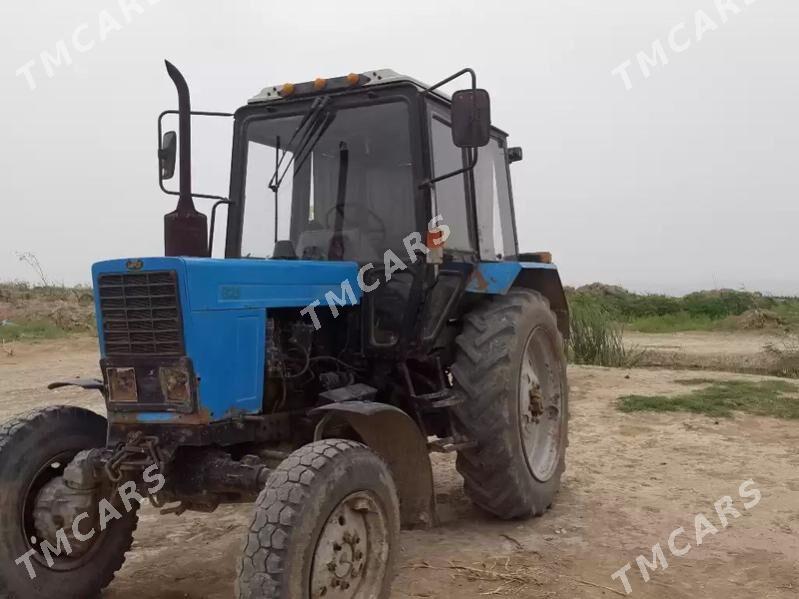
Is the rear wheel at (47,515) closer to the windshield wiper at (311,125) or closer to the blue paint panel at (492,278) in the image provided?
the windshield wiper at (311,125)

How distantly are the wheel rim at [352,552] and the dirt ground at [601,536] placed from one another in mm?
472

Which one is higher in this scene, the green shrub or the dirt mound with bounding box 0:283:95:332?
the dirt mound with bounding box 0:283:95:332

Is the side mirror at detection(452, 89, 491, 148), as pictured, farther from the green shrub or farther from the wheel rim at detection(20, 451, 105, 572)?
the green shrub

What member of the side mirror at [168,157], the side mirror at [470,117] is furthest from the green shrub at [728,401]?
the side mirror at [168,157]

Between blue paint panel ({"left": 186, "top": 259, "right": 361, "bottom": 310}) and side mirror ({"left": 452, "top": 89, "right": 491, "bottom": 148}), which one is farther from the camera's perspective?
side mirror ({"left": 452, "top": 89, "right": 491, "bottom": 148})

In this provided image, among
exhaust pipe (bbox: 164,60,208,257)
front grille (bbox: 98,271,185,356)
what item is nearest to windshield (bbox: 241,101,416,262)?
exhaust pipe (bbox: 164,60,208,257)

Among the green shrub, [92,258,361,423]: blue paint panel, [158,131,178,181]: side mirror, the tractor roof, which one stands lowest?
the green shrub

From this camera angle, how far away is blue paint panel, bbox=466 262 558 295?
4648 mm

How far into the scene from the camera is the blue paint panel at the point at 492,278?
15.3ft

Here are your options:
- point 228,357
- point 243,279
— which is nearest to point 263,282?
point 243,279

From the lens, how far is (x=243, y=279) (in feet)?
11.8

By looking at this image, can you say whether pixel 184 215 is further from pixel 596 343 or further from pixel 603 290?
pixel 603 290

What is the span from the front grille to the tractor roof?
1.69 metres

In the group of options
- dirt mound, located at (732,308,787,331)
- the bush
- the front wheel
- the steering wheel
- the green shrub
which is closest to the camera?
the front wheel
